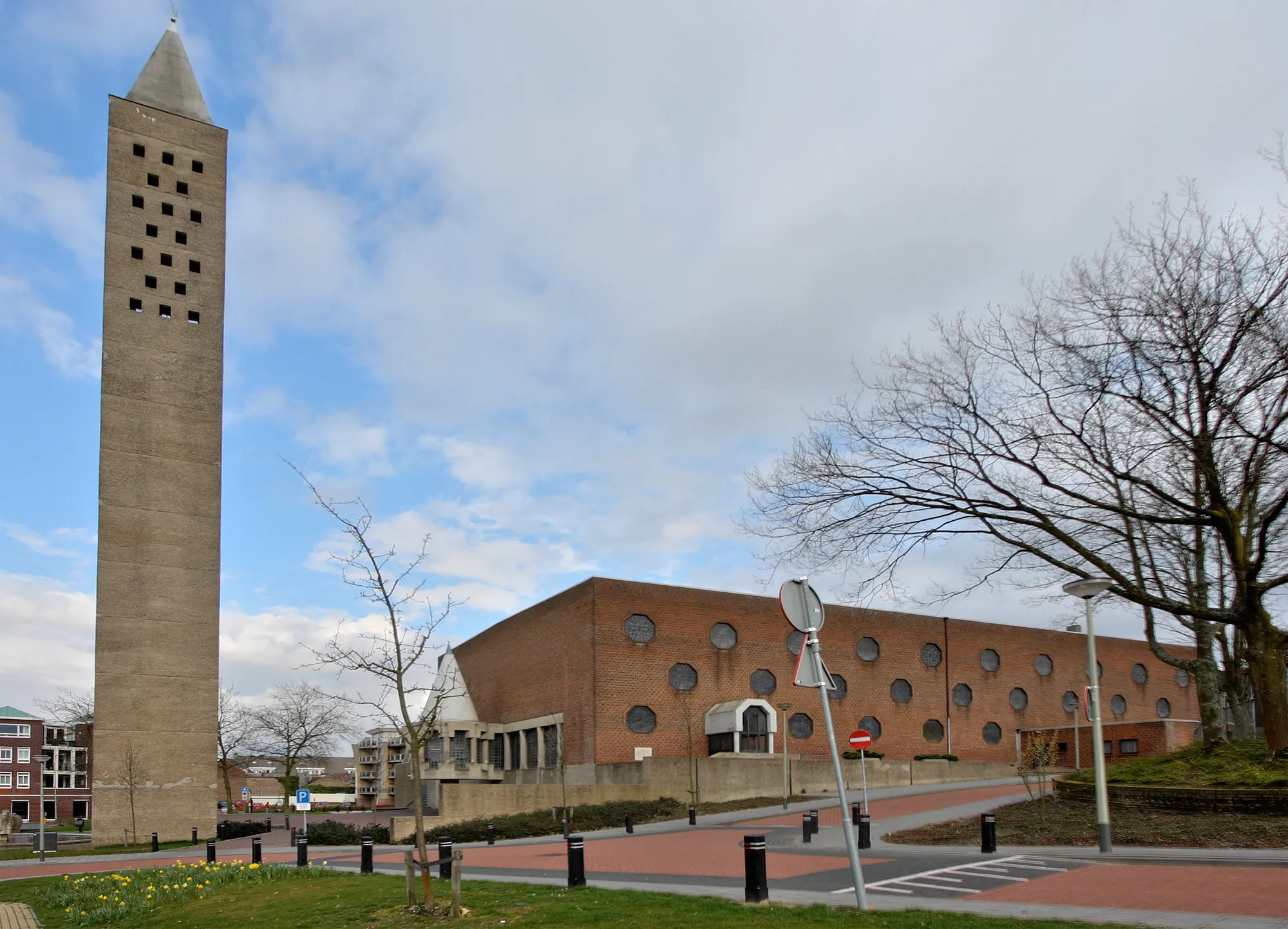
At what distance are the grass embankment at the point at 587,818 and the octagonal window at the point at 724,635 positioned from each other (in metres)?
8.99

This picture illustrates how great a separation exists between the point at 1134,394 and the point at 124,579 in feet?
126

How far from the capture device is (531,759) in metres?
48.4

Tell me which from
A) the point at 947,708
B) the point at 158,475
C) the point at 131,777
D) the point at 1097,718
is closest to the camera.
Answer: the point at 1097,718

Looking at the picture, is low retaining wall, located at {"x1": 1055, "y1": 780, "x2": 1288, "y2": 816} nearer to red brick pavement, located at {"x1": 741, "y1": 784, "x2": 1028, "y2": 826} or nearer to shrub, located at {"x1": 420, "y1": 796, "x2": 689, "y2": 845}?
red brick pavement, located at {"x1": 741, "y1": 784, "x2": 1028, "y2": 826}

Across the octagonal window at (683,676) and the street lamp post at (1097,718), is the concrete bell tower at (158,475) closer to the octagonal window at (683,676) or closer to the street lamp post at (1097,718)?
the octagonal window at (683,676)

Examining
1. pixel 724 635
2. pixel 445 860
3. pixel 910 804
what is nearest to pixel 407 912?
pixel 445 860

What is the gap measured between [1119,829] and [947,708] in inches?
1389

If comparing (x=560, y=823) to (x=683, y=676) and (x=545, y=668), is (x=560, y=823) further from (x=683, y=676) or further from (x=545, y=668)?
(x=545, y=668)

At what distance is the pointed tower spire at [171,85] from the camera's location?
46.2 metres

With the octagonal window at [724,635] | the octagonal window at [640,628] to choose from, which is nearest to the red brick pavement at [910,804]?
the octagonal window at [724,635]

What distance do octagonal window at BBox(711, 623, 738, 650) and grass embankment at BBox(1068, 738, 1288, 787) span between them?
904 inches

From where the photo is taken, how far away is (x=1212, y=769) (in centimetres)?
2088

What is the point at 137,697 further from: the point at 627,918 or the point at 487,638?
the point at 627,918

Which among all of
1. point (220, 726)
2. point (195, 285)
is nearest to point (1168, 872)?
point (195, 285)
